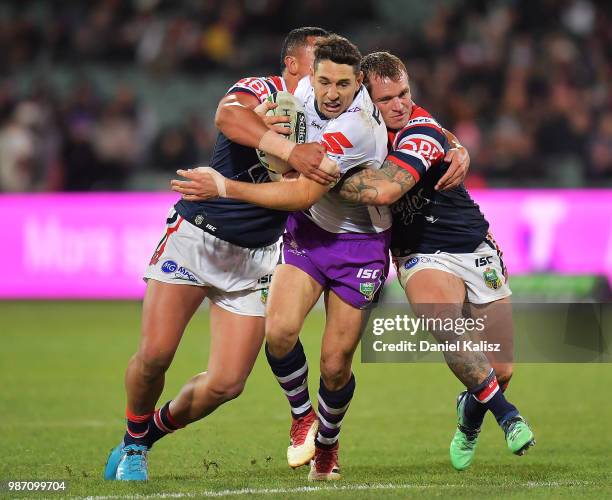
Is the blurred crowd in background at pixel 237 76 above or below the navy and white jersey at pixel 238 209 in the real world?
below

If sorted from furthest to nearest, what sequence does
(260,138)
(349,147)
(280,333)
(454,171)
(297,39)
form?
1. (297,39)
2. (454,171)
3. (280,333)
4. (349,147)
5. (260,138)

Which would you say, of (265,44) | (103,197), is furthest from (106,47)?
(103,197)

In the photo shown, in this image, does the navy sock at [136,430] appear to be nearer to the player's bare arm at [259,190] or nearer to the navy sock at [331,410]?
the navy sock at [331,410]

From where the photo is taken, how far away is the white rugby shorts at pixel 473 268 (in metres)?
6.99

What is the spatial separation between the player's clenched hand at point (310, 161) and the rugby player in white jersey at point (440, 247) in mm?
297

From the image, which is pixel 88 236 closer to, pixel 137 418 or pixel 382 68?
pixel 137 418

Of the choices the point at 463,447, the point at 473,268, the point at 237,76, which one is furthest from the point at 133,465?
the point at 237,76

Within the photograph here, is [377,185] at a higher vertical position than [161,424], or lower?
higher

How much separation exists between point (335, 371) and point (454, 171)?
1.38 m

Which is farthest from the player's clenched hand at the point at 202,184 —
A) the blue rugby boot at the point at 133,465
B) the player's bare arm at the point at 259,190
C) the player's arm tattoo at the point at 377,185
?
the blue rugby boot at the point at 133,465

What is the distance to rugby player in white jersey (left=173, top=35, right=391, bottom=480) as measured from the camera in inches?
245

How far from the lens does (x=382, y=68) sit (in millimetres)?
6629

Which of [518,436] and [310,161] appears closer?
[310,161]

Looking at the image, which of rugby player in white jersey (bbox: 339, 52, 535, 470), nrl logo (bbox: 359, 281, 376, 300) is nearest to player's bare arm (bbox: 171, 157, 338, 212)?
rugby player in white jersey (bbox: 339, 52, 535, 470)
